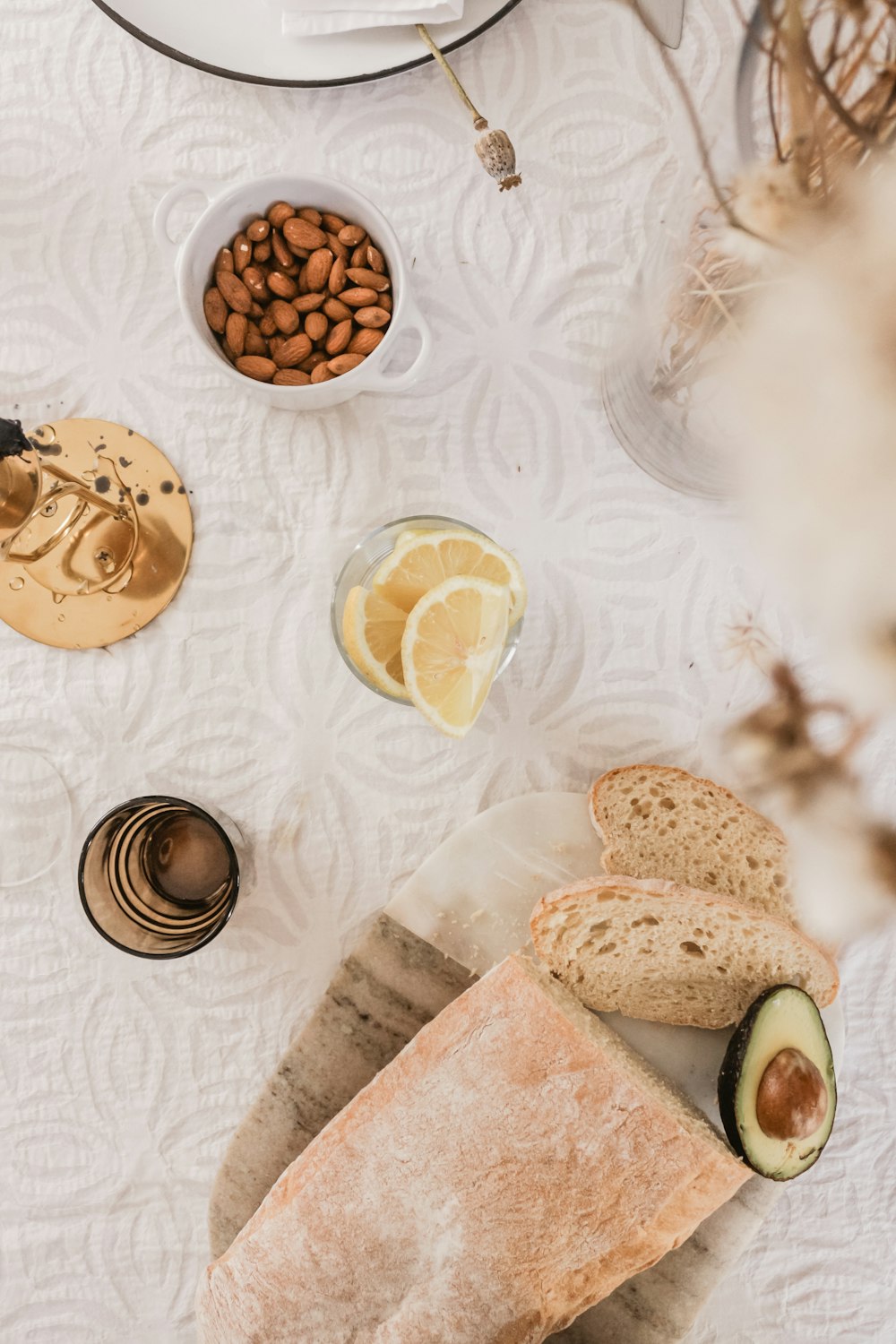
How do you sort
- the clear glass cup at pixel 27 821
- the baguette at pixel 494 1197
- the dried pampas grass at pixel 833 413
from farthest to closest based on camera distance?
the clear glass cup at pixel 27 821
the baguette at pixel 494 1197
the dried pampas grass at pixel 833 413

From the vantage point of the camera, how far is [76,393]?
648mm

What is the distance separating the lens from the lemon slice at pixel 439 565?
57 centimetres

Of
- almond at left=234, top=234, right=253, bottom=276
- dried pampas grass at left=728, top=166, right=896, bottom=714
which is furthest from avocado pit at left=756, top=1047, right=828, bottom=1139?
almond at left=234, top=234, right=253, bottom=276

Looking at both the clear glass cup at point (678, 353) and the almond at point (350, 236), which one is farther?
the almond at point (350, 236)

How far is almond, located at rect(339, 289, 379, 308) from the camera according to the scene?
0.58 meters

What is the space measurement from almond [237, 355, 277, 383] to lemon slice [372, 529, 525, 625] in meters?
0.14

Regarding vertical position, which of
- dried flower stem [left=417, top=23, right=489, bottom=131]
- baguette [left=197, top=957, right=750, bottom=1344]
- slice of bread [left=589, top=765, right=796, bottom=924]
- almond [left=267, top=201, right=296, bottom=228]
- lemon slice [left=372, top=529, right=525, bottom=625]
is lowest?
baguette [left=197, top=957, right=750, bottom=1344]

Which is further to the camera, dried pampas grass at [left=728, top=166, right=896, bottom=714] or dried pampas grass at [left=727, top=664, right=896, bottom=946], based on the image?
dried pampas grass at [left=727, top=664, right=896, bottom=946]

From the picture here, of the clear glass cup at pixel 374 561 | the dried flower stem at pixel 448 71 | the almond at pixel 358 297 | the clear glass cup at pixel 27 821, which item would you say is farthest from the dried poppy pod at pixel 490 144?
the clear glass cup at pixel 27 821

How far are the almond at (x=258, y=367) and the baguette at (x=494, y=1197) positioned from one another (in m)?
0.39

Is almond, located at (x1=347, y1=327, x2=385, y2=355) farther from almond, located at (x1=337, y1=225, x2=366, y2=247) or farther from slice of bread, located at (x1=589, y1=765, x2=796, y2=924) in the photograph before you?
slice of bread, located at (x1=589, y1=765, x2=796, y2=924)

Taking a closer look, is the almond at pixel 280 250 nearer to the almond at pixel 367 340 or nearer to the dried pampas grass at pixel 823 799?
the almond at pixel 367 340

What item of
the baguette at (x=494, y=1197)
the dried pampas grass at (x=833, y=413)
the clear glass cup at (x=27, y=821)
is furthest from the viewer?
the clear glass cup at (x=27, y=821)

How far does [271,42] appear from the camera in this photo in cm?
60
